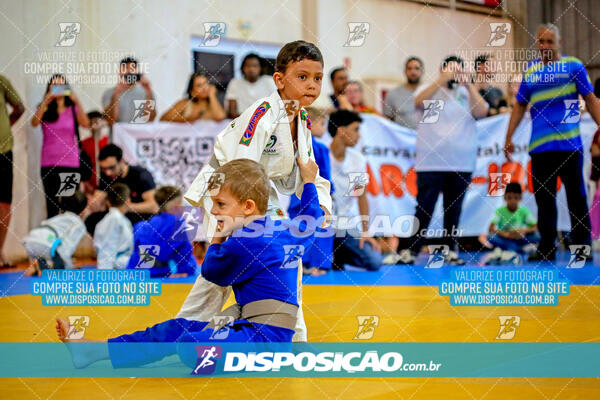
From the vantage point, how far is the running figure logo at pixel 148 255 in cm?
716

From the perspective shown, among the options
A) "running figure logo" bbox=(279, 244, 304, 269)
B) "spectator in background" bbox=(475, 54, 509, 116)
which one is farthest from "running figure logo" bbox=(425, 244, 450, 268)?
"running figure logo" bbox=(279, 244, 304, 269)

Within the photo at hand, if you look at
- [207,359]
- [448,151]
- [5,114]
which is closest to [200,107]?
[5,114]

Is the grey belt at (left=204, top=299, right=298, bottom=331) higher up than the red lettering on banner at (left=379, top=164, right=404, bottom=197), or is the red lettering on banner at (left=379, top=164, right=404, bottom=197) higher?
the red lettering on banner at (left=379, top=164, right=404, bottom=197)

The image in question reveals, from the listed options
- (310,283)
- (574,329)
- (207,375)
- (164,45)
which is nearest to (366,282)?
(310,283)

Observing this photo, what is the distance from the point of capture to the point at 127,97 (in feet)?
29.1

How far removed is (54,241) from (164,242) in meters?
1.09

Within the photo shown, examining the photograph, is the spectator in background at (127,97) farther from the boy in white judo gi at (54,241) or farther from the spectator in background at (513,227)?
the spectator in background at (513,227)

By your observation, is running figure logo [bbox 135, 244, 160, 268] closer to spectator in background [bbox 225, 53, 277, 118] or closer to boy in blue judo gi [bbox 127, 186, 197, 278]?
boy in blue judo gi [bbox 127, 186, 197, 278]

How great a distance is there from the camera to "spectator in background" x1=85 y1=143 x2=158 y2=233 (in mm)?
7941

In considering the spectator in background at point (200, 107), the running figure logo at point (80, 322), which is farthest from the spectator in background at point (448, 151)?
the running figure logo at point (80, 322)

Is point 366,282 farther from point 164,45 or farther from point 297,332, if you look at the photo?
point 164,45

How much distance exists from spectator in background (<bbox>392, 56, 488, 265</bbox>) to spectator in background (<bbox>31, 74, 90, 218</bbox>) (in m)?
3.50

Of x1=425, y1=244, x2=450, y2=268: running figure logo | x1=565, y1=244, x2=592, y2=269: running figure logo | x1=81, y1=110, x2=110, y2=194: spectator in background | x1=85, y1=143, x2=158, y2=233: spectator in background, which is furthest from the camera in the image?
x1=81, y1=110, x2=110, y2=194: spectator in background

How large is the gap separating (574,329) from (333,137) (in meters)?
4.47
